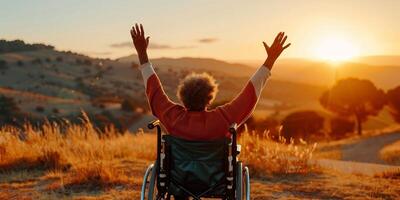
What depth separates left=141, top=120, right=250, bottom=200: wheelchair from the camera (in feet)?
16.4

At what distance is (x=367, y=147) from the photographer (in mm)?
31188

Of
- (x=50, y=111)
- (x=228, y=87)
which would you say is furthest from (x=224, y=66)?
(x=50, y=111)

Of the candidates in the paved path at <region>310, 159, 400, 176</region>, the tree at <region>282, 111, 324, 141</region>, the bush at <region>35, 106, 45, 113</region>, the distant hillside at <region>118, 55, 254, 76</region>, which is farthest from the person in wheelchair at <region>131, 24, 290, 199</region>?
the distant hillside at <region>118, 55, 254, 76</region>

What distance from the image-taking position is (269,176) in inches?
400

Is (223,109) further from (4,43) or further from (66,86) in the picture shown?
(66,86)

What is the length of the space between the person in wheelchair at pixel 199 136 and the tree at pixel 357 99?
5160 cm

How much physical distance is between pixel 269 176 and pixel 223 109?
5389 millimetres

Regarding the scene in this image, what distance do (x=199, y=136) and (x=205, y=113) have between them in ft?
0.60

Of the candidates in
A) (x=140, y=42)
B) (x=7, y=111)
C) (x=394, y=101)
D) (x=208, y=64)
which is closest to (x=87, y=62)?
(x=7, y=111)

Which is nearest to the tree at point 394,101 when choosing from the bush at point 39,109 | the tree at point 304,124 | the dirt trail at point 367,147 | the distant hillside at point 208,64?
the tree at point 304,124

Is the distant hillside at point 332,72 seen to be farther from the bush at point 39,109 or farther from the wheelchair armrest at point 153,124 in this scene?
the wheelchair armrest at point 153,124

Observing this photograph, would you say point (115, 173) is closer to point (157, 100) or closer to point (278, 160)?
point (278, 160)

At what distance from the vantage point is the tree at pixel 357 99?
2211 inches

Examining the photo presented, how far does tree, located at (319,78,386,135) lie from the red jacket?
169 ft
